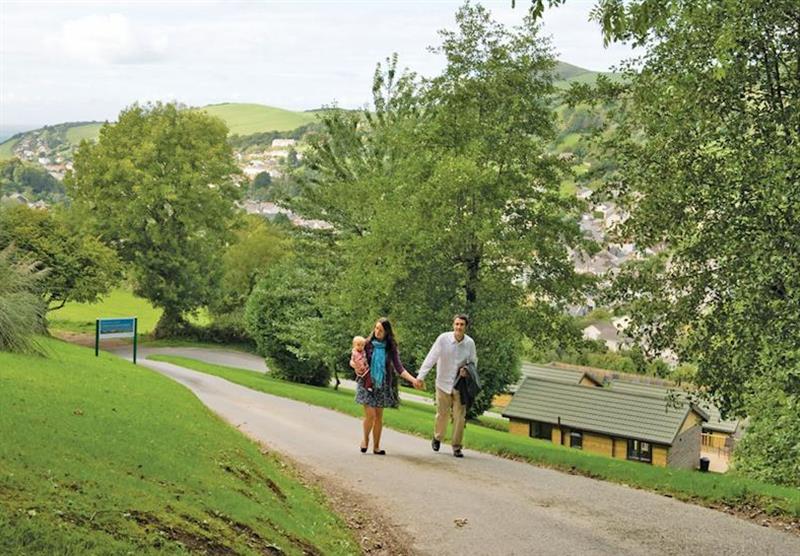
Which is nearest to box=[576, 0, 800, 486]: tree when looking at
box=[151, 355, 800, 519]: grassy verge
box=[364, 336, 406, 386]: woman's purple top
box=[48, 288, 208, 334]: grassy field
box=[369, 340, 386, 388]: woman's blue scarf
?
box=[151, 355, 800, 519]: grassy verge

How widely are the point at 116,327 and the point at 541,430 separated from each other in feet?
79.6

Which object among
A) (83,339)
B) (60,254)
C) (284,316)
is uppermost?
(60,254)

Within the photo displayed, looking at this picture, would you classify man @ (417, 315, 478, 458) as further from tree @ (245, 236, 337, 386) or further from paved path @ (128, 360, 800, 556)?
tree @ (245, 236, 337, 386)

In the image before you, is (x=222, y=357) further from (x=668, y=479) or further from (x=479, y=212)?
(x=668, y=479)

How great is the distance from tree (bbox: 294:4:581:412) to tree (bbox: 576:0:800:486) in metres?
5.19

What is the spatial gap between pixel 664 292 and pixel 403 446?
5.40 m

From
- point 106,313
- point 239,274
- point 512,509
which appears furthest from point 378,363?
point 106,313

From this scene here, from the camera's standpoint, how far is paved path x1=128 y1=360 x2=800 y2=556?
940cm

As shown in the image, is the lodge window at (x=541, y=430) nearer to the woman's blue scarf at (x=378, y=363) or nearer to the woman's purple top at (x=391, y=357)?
the woman's purple top at (x=391, y=357)

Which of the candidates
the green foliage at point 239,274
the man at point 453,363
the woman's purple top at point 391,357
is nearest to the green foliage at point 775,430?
the man at point 453,363

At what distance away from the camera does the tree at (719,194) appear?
12.5 m

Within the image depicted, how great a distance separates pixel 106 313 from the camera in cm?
7356

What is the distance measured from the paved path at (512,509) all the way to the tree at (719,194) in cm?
315

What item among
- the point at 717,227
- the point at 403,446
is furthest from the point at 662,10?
the point at 403,446
